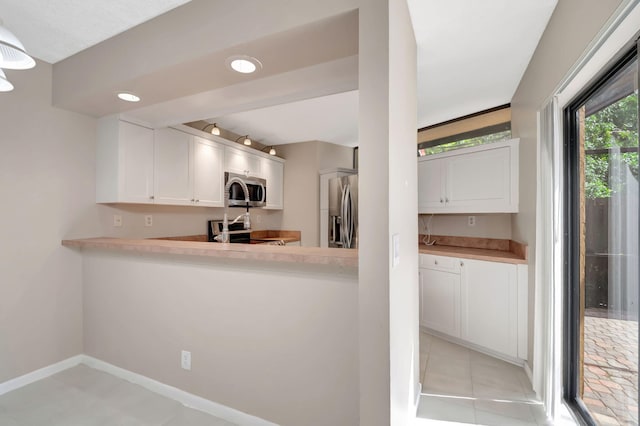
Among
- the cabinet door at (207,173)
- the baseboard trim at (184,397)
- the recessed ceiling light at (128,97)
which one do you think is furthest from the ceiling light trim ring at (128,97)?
the baseboard trim at (184,397)

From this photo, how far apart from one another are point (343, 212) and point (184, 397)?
10.4 ft

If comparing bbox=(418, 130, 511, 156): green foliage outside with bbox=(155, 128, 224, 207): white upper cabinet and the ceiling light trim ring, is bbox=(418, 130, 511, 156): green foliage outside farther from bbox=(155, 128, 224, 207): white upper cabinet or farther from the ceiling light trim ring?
the ceiling light trim ring

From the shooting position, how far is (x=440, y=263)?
10.2 ft

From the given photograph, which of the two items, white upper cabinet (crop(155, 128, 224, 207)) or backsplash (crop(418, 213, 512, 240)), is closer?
white upper cabinet (crop(155, 128, 224, 207))

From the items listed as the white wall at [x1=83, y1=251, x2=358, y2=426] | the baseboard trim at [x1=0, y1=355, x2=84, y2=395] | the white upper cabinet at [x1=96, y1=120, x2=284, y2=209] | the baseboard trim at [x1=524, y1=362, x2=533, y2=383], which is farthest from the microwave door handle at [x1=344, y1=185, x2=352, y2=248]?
the baseboard trim at [x1=0, y1=355, x2=84, y2=395]

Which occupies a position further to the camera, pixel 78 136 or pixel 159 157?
pixel 159 157

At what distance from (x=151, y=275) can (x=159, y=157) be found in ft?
4.05

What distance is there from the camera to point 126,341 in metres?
2.28

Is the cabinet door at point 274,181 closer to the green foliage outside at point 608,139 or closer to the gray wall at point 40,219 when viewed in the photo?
the gray wall at point 40,219

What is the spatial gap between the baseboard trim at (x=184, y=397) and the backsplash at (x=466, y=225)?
2968mm

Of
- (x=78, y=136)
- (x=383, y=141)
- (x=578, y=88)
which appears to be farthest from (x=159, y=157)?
(x=578, y=88)

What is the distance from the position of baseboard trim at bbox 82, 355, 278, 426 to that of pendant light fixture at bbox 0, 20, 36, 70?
2.03m

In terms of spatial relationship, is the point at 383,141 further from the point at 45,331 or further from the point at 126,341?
the point at 45,331

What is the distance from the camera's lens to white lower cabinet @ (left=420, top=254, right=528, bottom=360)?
8.38ft
